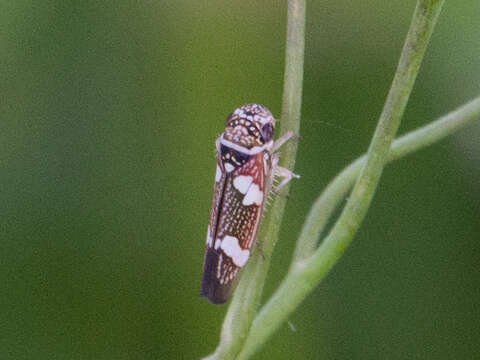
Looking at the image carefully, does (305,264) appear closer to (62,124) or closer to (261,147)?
(261,147)

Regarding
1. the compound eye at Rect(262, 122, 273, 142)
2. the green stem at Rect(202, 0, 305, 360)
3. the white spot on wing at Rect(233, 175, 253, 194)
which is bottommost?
the green stem at Rect(202, 0, 305, 360)

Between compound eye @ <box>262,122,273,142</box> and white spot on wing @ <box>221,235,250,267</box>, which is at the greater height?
compound eye @ <box>262,122,273,142</box>

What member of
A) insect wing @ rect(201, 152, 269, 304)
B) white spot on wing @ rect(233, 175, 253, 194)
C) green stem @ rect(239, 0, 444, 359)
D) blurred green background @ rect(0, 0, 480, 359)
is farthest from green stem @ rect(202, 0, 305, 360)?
blurred green background @ rect(0, 0, 480, 359)

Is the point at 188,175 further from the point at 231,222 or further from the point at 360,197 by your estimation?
the point at 360,197

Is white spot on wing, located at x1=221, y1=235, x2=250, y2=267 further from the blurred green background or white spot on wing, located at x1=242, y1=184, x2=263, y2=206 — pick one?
the blurred green background

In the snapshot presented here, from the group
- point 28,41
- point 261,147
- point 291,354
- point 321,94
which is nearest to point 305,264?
point 261,147

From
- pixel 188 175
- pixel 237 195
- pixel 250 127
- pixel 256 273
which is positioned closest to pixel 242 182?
pixel 237 195
